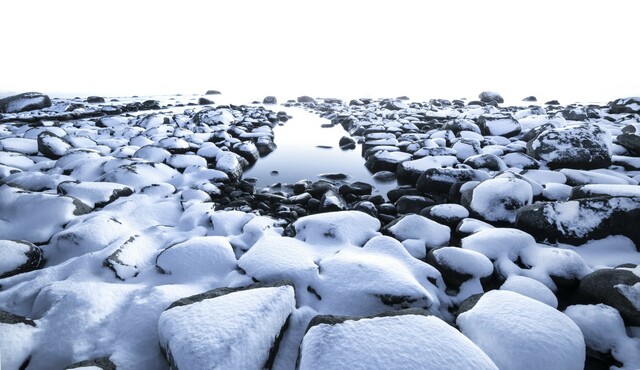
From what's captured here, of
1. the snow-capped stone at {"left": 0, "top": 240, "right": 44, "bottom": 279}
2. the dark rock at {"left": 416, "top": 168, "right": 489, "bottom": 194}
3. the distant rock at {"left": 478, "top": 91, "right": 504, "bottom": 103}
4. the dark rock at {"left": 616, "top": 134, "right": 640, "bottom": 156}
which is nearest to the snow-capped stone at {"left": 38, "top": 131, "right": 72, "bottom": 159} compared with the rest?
the snow-capped stone at {"left": 0, "top": 240, "right": 44, "bottom": 279}

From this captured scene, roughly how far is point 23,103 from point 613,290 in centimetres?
1733

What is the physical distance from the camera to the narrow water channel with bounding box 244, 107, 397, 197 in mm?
5219

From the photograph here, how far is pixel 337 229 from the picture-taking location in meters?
2.79

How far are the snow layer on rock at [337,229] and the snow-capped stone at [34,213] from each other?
2177 millimetres

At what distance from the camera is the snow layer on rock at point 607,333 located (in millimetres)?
1680

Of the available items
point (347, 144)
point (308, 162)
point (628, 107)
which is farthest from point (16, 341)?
point (628, 107)

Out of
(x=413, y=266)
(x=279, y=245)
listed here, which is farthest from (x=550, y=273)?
(x=279, y=245)

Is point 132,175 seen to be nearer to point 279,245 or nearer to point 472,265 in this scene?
point 279,245

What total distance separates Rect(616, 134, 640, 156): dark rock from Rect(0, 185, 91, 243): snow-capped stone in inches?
311

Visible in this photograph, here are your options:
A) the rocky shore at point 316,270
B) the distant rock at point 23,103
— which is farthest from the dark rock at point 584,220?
the distant rock at point 23,103

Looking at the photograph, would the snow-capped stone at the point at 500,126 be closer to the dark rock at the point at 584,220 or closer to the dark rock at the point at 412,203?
the dark rock at the point at 412,203

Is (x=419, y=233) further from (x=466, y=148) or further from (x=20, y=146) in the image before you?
(x=20, y=146)

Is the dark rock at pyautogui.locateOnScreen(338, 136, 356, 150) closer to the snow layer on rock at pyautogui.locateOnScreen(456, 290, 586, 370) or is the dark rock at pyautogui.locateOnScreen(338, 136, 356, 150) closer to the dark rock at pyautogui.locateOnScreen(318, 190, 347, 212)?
the dark rock at pyautogui.locateOnScreen(318, 190, 347, 212)

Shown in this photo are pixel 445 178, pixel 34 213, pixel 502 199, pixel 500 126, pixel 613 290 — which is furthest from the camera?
pixel 500 126
